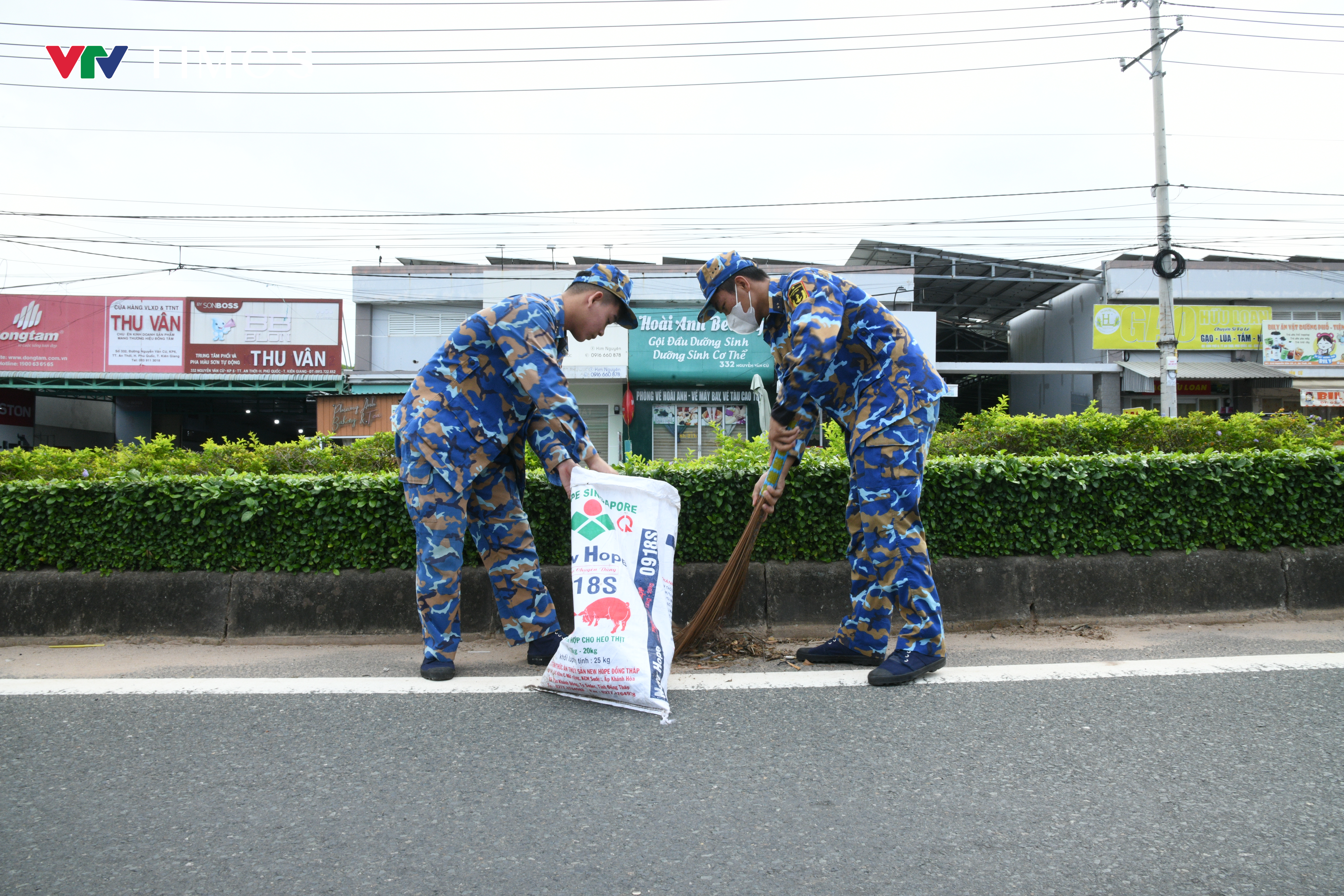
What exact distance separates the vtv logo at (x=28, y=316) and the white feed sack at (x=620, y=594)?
963 inches

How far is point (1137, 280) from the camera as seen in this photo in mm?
21156

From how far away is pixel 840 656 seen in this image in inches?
115

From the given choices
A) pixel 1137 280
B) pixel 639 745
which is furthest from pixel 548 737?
pixel 1137 280

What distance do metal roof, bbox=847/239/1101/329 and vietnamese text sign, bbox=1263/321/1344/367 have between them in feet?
16.2

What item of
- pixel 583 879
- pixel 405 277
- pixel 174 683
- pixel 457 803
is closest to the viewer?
pixel 583 879

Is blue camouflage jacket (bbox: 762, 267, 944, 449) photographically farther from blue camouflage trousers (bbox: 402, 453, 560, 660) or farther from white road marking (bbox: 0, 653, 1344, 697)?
blue camouflage trousers (bbox: 402, 453, 560, 660)

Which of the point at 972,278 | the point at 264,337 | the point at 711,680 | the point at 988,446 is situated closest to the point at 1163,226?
the point at 972,278

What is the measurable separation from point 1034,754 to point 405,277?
812 inches

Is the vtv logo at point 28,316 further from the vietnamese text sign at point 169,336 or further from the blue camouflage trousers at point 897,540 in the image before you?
the blue camouflage trousers at point 897,540

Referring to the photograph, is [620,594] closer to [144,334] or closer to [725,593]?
[725,593]

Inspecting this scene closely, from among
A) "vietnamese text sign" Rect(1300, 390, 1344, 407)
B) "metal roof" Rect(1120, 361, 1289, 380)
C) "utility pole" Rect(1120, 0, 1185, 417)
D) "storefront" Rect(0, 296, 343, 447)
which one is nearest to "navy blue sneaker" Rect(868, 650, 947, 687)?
"utility pole" Rect(1120, 0, 1185, 417)

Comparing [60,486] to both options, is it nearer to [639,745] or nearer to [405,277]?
[639,745]

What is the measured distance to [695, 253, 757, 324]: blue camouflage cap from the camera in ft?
9.90

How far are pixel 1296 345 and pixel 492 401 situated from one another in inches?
1000
